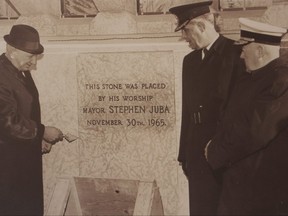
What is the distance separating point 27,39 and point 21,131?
536 millimetres

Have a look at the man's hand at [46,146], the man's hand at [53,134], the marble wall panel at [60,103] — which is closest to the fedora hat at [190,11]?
the marble wall panel at [60,103]

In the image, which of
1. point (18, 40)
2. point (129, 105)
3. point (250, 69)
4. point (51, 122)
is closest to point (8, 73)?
point (18, 40)

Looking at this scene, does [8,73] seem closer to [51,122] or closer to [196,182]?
[51,122]

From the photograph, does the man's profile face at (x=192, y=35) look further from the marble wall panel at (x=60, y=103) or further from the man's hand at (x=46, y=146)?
the man's hand at (x=46, y=146)

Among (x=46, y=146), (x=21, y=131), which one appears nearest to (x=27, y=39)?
(x=21, y=131)

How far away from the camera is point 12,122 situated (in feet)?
8.22

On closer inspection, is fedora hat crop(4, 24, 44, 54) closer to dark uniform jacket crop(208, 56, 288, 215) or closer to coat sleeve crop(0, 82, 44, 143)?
coat sleeve crop(0, 82, 44, 143)

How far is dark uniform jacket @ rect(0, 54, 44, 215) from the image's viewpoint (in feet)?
8.24

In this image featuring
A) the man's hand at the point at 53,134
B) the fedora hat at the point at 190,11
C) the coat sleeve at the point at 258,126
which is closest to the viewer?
the coat sleeve at the point at 258,126

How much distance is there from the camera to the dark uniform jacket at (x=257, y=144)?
2.13 meters

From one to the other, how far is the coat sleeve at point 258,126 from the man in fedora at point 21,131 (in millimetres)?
992

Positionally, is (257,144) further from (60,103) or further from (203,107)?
(60,103)

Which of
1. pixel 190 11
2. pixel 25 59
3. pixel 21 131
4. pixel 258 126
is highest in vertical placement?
pixel 190 11

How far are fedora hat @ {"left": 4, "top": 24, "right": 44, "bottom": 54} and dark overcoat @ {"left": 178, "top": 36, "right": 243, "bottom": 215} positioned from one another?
0.85 m
